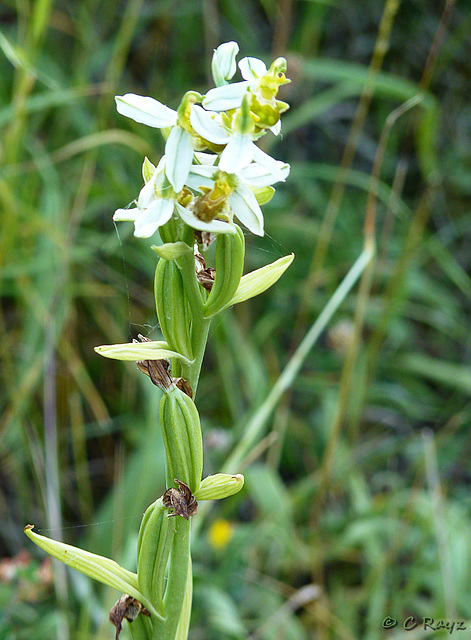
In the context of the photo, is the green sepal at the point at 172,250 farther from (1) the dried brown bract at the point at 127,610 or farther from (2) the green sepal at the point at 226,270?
(1) the dried brown bract at the point at 127,610

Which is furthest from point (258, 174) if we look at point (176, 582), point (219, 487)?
point (176, 582)

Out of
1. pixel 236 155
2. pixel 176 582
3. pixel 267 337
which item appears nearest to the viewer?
pixel 236 155

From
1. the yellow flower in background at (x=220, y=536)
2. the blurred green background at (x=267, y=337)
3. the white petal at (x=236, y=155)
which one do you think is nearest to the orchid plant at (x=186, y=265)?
the white petal at (x=236, y=155)

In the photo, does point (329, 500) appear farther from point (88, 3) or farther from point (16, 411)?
point (88, 3)

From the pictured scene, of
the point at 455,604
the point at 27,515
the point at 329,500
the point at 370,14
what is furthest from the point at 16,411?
the point at 370,14

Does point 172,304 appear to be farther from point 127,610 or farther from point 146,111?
point 127,610
